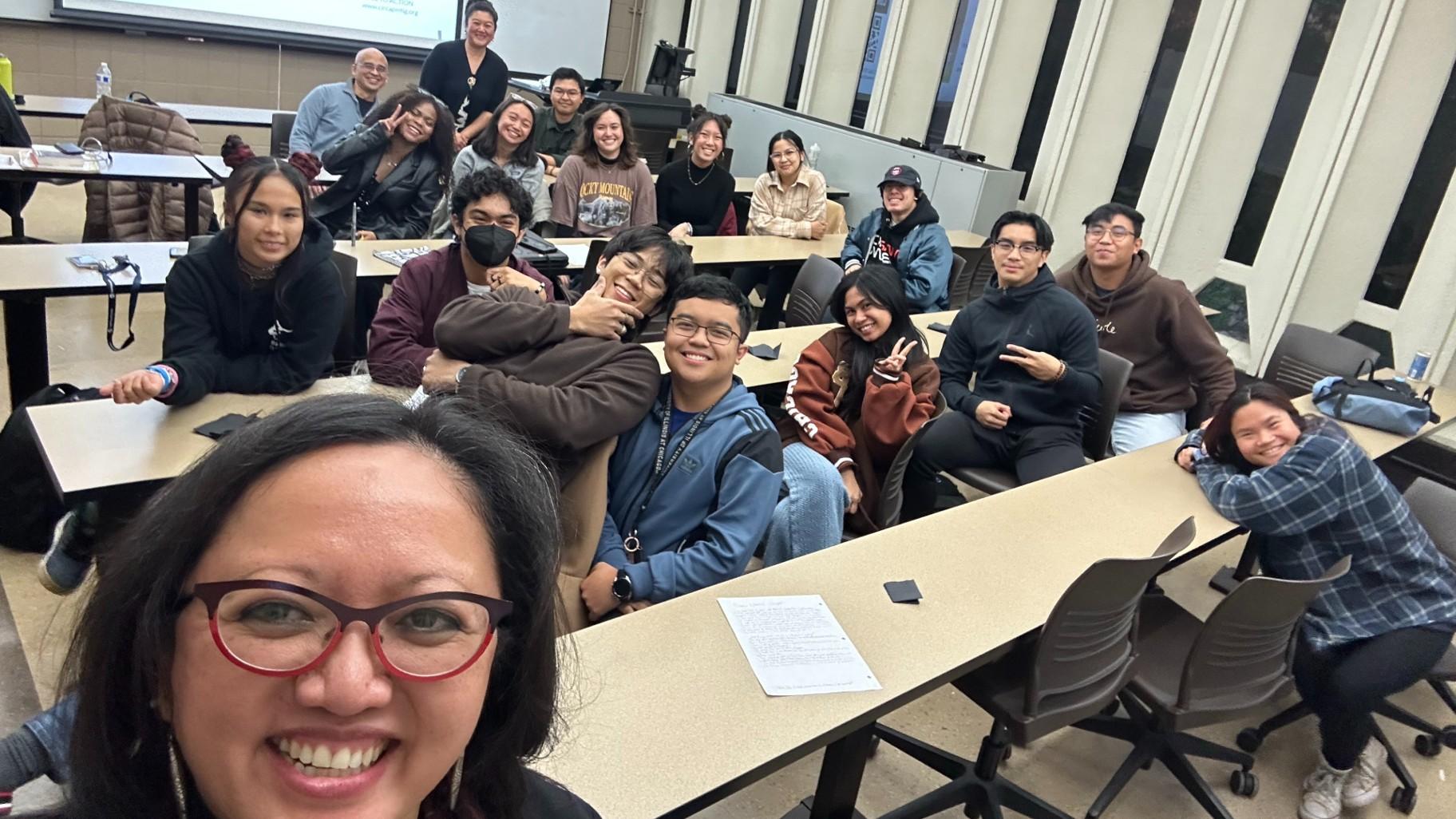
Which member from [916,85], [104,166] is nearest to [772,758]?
[104,166]

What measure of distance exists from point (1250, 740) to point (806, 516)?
1674 mm

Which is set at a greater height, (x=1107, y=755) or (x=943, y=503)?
(x=943, y=503)

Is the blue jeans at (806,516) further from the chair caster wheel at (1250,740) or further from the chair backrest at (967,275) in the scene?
the chair backrest at (967,275)

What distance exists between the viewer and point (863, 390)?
3135 mm

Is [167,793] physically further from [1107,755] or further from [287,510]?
[1107,755]

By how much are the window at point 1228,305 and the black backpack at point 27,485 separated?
5.82 m

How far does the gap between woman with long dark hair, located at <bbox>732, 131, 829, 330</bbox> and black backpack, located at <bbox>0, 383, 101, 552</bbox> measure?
3.56 metres

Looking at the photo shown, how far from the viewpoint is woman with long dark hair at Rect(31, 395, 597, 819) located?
2.34 ft

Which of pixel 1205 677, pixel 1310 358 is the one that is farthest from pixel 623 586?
pixel 1310 358

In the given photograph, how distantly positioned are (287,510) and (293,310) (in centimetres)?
215

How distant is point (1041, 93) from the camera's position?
668 centimetres

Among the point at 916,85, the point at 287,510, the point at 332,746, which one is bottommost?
the point at 332,746

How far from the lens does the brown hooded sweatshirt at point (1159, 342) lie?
3836 millimetres

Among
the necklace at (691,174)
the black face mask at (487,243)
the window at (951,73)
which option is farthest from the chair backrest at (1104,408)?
the window at (951,73)
